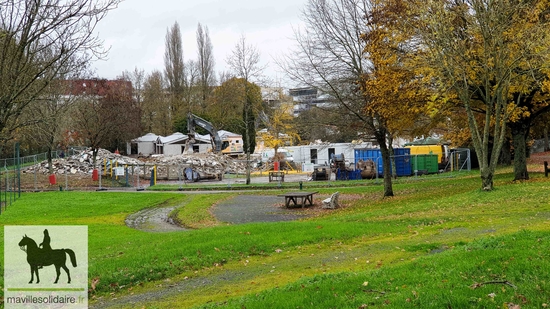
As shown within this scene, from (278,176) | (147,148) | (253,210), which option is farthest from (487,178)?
(147,148)

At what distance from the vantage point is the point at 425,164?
3894cm

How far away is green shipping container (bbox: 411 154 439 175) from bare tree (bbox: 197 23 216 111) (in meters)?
45.9

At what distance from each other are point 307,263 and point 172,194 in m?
23.3

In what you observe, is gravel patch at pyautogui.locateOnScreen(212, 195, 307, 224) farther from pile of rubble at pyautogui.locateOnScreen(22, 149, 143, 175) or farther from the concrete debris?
pile of rubble at pyautogui.locateOnScreen(22, 149, 143, 175)

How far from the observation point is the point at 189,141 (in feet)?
175

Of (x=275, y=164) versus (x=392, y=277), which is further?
(x=275, y=164)

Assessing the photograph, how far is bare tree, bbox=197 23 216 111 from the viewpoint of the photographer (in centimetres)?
7610

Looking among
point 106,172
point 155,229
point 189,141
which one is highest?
point 189,141

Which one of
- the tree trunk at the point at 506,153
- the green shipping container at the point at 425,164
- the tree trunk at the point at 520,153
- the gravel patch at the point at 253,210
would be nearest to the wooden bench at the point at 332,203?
the gravel patch at the point at 253,210

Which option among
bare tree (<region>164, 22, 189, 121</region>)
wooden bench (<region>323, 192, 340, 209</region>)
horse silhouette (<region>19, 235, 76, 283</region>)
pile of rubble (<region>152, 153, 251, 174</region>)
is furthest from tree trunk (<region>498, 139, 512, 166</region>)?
bare tree (<region>164, 22, 189, 121</region>)

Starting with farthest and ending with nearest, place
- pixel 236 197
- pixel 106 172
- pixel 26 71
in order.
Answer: pixel 106 172 → pixel 236 197 → pixel 26 71

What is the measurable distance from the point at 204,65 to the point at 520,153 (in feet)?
205

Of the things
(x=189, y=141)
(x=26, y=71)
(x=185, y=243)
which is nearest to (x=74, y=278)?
(x=185, y=243)

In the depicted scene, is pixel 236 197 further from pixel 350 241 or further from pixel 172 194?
pixel 350 241
